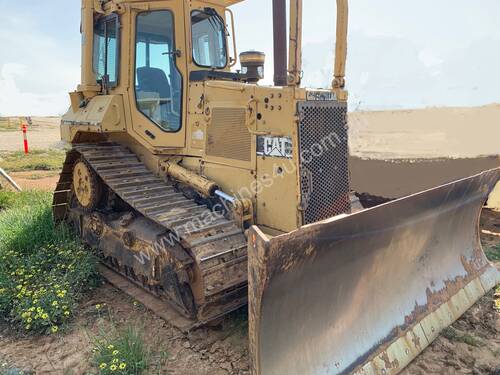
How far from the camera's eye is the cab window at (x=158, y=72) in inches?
165

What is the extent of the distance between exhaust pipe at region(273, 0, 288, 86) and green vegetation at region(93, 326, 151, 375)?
8.36 ft

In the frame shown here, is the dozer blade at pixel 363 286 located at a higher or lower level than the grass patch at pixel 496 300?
higher

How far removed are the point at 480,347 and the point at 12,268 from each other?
457 cm

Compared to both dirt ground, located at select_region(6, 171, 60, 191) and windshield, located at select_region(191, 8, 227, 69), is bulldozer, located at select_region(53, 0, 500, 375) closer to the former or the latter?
windshield, located at select_region(191, 8, 227, 69)

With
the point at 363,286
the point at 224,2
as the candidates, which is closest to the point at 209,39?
the point at 224,2

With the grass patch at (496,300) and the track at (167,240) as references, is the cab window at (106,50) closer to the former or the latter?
the track at (167,240)

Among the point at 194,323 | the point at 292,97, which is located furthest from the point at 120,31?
the point at 194,323

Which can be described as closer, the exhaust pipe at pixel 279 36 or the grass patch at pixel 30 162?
the exhaust pipe at pixel 279 36

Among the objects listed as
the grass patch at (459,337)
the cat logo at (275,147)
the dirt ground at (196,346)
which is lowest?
the dirt ground at (196,346)

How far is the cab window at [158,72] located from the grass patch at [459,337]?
125 inches

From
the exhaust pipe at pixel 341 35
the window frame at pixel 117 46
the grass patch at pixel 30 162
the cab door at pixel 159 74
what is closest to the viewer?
the exhaust pipe at pixel 341 35

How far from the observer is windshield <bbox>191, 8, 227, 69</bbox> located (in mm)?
4266

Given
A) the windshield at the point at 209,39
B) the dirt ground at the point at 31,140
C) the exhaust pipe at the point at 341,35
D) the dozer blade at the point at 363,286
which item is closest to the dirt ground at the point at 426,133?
the dozer blade at the point at 363,286

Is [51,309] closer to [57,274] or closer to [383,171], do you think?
[57,274]
